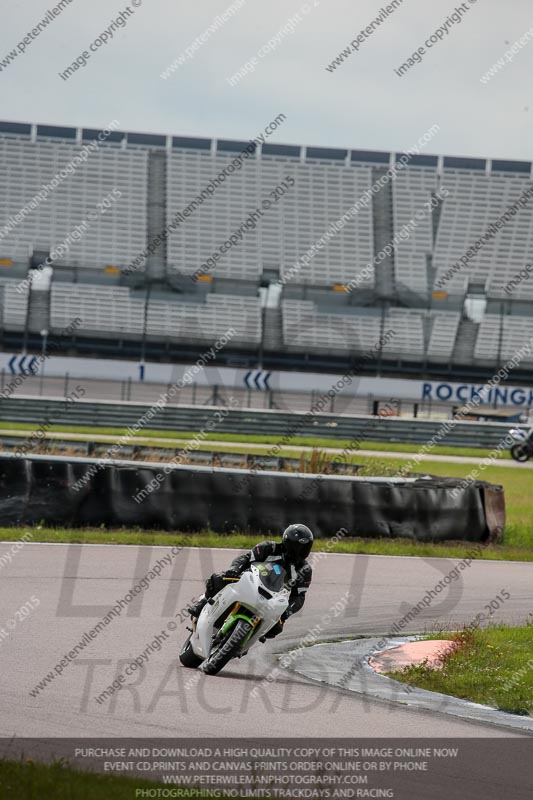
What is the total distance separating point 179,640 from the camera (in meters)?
10.3

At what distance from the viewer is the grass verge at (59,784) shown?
524cm

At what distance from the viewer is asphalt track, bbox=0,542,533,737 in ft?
24.1

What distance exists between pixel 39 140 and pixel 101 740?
58086mm

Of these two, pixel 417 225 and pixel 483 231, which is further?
pixel 483 231

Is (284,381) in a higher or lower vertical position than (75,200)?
lower

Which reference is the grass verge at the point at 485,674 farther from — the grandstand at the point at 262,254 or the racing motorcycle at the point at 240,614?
the grandstand at the point at 262,254

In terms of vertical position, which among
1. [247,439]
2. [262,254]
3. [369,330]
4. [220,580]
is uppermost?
[262,254]

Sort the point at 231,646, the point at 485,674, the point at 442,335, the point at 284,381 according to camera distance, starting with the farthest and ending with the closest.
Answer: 1. the point at 442,335
2. the point at 284,381
3. the point at 485,674
4. the point at 231,646

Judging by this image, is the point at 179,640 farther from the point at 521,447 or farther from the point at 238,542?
the point at 521,447

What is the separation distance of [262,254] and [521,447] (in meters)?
28.2

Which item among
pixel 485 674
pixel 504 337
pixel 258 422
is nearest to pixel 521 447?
pixel 258 422

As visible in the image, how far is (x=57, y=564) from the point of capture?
13.9 m

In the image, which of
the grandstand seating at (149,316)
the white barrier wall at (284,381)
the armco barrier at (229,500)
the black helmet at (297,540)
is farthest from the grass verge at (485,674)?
the grandstand seating at (149,316)

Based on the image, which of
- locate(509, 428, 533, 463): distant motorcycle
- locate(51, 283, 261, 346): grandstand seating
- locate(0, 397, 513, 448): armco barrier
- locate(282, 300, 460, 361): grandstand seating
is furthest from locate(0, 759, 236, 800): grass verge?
locate(282, 300, 460, 361): grandstand seating
